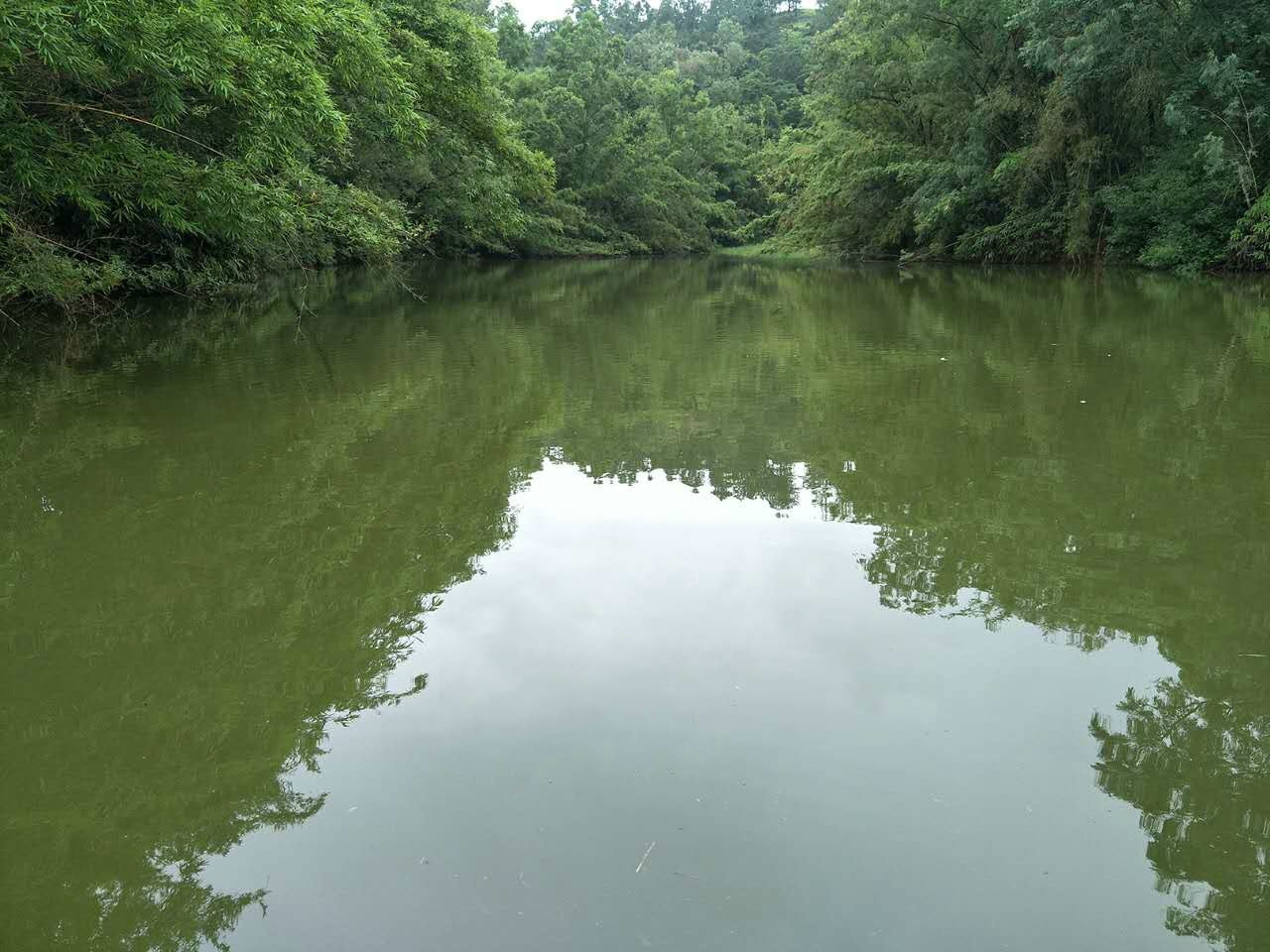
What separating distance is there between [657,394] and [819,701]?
5559 mm

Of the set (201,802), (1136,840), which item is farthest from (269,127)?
(1136,840)

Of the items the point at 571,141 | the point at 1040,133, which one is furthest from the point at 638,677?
the point at 571,141

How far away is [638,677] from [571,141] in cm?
4235

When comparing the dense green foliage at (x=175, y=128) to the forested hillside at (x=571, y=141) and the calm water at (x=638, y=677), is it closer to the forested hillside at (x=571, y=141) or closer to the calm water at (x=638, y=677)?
the forested hillside at (x=571, y=141)

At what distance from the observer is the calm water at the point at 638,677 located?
224cm

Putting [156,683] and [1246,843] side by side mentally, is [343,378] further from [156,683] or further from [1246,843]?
[1246,843]

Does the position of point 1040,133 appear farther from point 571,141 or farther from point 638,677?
point 638,677

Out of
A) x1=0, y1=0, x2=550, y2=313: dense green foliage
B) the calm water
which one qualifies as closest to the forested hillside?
x1=0, y1=0, x2=550, y2=313: dense green foliage

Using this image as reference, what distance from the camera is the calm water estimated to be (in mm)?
2244

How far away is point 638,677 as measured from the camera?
3277 mm

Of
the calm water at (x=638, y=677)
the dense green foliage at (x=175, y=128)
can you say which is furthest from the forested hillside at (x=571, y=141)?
the calm water at (x=638, y=677)

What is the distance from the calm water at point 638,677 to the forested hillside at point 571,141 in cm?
282

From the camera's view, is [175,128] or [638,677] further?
[175,128]

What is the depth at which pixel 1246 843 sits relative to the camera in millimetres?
2416
